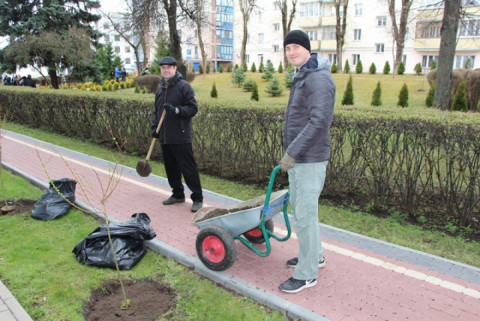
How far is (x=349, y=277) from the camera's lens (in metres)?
3.52

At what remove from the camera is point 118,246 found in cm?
383

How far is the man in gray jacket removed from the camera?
287cm

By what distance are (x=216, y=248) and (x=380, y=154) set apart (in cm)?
262

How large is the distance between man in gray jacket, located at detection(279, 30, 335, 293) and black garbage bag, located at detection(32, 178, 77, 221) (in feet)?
10.4

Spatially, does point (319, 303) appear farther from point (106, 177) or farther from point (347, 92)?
point (347, 92)

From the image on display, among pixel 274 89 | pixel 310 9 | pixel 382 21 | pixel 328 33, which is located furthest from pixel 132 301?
pixel 310 9

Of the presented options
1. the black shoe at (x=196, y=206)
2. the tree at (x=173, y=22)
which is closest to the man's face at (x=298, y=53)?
the black shoe at (x=196, y=206)

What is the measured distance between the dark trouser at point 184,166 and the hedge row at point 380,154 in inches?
45.7

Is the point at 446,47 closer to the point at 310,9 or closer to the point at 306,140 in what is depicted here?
the point at 306,140

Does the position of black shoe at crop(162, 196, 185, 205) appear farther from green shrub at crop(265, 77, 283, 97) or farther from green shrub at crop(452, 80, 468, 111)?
green shrub at crop(265, 77, 283, 97)

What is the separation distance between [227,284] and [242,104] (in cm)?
392

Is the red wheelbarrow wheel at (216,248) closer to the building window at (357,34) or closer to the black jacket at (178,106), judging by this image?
the black jacket at (178,106)

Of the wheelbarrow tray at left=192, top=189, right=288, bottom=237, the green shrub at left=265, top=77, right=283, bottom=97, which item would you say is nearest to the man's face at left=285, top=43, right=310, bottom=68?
the wheelbarrow tray at left=192, top=189, right=288, bottom=237

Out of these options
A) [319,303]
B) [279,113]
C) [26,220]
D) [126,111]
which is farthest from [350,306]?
[126,111]
